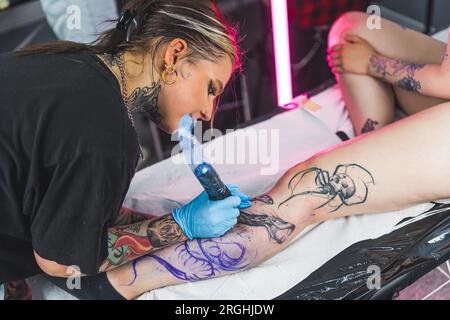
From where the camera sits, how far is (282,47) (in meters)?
1.92

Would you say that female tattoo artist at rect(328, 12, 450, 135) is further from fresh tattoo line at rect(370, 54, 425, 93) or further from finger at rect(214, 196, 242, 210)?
finger at rect(214, 196, 242, 210)

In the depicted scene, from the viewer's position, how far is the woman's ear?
114 centimetres

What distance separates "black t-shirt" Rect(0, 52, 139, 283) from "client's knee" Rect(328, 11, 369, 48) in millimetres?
834

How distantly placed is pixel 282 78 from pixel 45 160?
3.69ft

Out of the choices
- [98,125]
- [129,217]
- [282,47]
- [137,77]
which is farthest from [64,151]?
[282,47]

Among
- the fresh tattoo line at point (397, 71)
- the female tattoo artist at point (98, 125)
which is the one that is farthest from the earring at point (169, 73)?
the fresh tattoo line at point (397, 71)

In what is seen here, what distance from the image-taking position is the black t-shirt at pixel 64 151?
1.03 meters

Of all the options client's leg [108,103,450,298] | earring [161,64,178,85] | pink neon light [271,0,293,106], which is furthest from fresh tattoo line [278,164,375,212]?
pink neon light [271,0,293,106]

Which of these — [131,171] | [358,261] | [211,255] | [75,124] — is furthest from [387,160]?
[75,124]

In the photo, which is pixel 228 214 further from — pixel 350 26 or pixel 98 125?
pixel 350 26

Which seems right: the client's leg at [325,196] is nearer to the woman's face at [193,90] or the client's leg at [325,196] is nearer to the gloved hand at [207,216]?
the gloved hand at [207,216]

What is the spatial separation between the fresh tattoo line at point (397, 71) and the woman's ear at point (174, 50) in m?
0.66

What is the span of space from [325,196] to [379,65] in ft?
1.46

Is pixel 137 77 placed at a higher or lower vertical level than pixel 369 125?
higher
